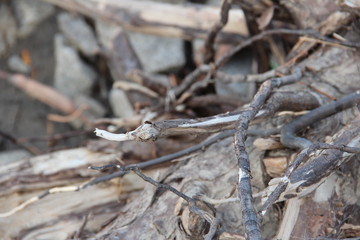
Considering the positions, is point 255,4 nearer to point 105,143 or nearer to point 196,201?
point 105,143

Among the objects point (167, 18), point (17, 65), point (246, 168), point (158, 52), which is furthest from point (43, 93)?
point (246, 168)

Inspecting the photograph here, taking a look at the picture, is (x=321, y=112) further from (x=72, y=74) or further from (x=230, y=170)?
(x=72, y=74)

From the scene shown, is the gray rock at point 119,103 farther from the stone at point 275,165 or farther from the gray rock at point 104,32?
the stone at point 275,165

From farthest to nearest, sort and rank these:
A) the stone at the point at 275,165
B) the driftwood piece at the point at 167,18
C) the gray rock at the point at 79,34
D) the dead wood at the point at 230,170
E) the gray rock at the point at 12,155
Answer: the gray rock at the point at 79,34 → the gray rock at the point at 12,155 → the driftwood piece at the point at 167,18 → the stone at the point at 275,165 → the dead wood at the point at 230,170

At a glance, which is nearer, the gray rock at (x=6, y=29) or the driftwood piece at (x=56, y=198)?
the driftwood piece at (x=56, y=198)

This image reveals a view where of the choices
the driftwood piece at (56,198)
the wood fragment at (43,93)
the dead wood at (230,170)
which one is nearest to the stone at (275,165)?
the dead wood at (230,170)

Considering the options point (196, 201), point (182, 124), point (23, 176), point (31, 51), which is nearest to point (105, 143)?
point (23, 176)
